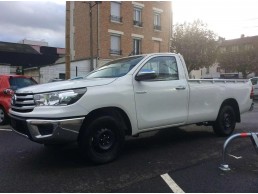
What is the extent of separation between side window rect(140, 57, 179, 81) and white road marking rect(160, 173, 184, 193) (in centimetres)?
197

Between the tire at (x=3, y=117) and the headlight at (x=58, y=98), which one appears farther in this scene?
the tire at (x=3, y=117)

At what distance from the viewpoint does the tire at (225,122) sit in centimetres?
714

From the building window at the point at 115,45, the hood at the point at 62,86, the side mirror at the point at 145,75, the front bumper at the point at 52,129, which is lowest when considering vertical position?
the front bumper at the point at 52,129

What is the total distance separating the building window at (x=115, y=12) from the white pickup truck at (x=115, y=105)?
21794 millimetres

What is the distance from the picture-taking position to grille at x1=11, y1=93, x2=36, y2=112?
471 cm

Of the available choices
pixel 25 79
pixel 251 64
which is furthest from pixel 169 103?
pixel 251 64

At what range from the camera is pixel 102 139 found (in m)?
4.95

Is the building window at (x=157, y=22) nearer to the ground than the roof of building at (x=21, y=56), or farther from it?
farther from it

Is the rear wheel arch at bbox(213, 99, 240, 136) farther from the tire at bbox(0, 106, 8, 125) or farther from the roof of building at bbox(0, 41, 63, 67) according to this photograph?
the roof of building at bbox(0, 41, 63, 67)

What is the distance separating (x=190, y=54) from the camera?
31.5m

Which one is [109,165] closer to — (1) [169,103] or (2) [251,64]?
(1) [169,103]

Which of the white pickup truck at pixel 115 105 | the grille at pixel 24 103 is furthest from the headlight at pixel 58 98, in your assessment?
the grille at pixel 24 103

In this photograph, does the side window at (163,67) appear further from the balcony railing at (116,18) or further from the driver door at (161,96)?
the balcony railing at (116,18)

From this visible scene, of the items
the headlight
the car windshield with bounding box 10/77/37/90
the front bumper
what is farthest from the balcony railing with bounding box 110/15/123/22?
the front bumper
